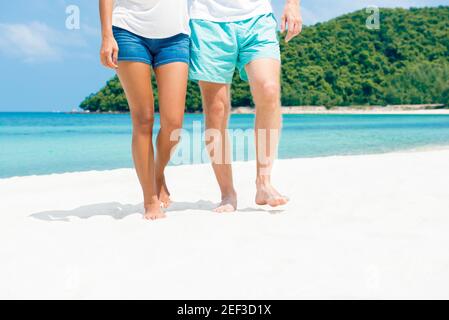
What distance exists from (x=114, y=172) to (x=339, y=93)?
53.8 meters

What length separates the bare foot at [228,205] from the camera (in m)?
3.53

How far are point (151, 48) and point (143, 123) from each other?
428 millimetres

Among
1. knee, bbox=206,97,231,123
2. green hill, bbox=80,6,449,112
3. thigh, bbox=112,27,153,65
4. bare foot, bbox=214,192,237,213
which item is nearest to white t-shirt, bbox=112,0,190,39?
thigh, bbox=112,27,153,65

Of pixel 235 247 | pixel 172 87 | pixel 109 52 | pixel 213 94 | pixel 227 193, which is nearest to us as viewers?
pixel 235 247

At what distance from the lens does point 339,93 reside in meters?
59.0

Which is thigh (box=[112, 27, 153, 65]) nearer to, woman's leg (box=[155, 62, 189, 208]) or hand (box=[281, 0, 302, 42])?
woman's leg (box=[155, 62, 189, 208])

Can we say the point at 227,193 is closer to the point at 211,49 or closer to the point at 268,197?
the point at 268,197

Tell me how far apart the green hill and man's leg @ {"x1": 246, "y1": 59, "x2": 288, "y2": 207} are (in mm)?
52100

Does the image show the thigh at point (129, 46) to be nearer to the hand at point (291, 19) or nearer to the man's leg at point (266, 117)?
the man's leg at point (266, 117)

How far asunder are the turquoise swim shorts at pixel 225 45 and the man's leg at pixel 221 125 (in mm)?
117

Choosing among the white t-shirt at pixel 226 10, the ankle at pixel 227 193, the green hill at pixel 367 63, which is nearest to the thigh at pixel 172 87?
the white t-shirt at pixel 226 10

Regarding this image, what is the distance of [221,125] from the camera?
11.7 ft

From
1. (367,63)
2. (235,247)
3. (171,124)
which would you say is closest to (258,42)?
(171,124)

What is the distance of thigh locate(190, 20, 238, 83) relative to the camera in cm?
333
